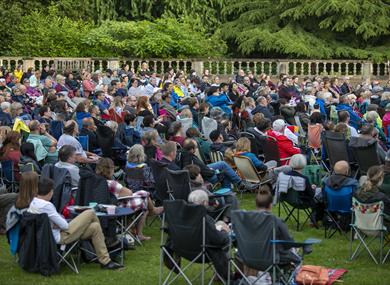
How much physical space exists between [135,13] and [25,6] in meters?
5.40

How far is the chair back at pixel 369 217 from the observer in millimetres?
12508

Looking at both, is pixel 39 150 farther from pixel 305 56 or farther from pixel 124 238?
pixel 305 56

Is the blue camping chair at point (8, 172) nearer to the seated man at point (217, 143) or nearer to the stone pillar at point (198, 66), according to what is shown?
the seated man at point (217, 143)

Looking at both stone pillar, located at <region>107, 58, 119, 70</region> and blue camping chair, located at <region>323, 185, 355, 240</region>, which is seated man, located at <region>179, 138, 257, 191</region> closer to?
blue camping chair, located at <region>323, 185, 355, 240</region>

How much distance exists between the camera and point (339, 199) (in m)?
13.7

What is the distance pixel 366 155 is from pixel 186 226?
18.8 feet

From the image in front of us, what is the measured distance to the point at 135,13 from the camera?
48188 millimetres

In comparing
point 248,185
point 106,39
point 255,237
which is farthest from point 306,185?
point 106,39

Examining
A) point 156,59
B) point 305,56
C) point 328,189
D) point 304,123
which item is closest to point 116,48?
point 156,59

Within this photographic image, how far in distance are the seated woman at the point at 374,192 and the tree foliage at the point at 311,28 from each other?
106 feet

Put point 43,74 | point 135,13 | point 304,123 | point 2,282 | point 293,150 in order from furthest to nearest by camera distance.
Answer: point 135,13, point 43,74, point 304,123, point 293,150, point 2,282

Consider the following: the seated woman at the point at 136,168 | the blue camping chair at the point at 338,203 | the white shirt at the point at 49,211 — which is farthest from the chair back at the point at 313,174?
the white shirt at the point at 49,211

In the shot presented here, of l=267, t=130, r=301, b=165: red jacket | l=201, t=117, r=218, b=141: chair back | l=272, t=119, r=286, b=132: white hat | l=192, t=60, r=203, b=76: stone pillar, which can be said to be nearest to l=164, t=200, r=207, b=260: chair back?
l=267, t=130, r=301, b=165: red jacket

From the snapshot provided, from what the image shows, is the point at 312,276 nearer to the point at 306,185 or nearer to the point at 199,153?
the point at 306,185
